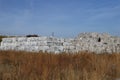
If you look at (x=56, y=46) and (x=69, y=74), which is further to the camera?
(x=56, y=46)

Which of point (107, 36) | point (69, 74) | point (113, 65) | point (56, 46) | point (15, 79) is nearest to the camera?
point (15, 79)

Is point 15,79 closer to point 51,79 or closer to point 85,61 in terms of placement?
point 51,79

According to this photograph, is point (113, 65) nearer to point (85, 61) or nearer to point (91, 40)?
point (85, 61)

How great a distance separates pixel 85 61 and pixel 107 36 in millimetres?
8880

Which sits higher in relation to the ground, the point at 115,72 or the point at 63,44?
the point at 63,44

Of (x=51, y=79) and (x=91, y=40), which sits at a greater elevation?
(x=91, y=40)

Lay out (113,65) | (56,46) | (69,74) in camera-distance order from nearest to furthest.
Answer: (69,74) < (113,65) < (56,46)

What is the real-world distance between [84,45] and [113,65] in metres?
8.02

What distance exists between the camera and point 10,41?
21031 mm

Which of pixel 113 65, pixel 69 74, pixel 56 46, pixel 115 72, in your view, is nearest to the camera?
pixel 69 74

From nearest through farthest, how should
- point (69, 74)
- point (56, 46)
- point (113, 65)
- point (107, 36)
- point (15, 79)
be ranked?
1. point (15, 79)
2. point (69, 74)
3. point (113, 65)
4. point (56, 46)
5. point (107, 36)

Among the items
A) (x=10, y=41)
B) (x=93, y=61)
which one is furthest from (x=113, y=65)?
(x=10, y=41)

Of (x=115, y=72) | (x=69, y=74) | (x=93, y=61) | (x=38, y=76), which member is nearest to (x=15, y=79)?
(x=38, y=76)

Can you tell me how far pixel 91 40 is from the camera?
19.8 meters
